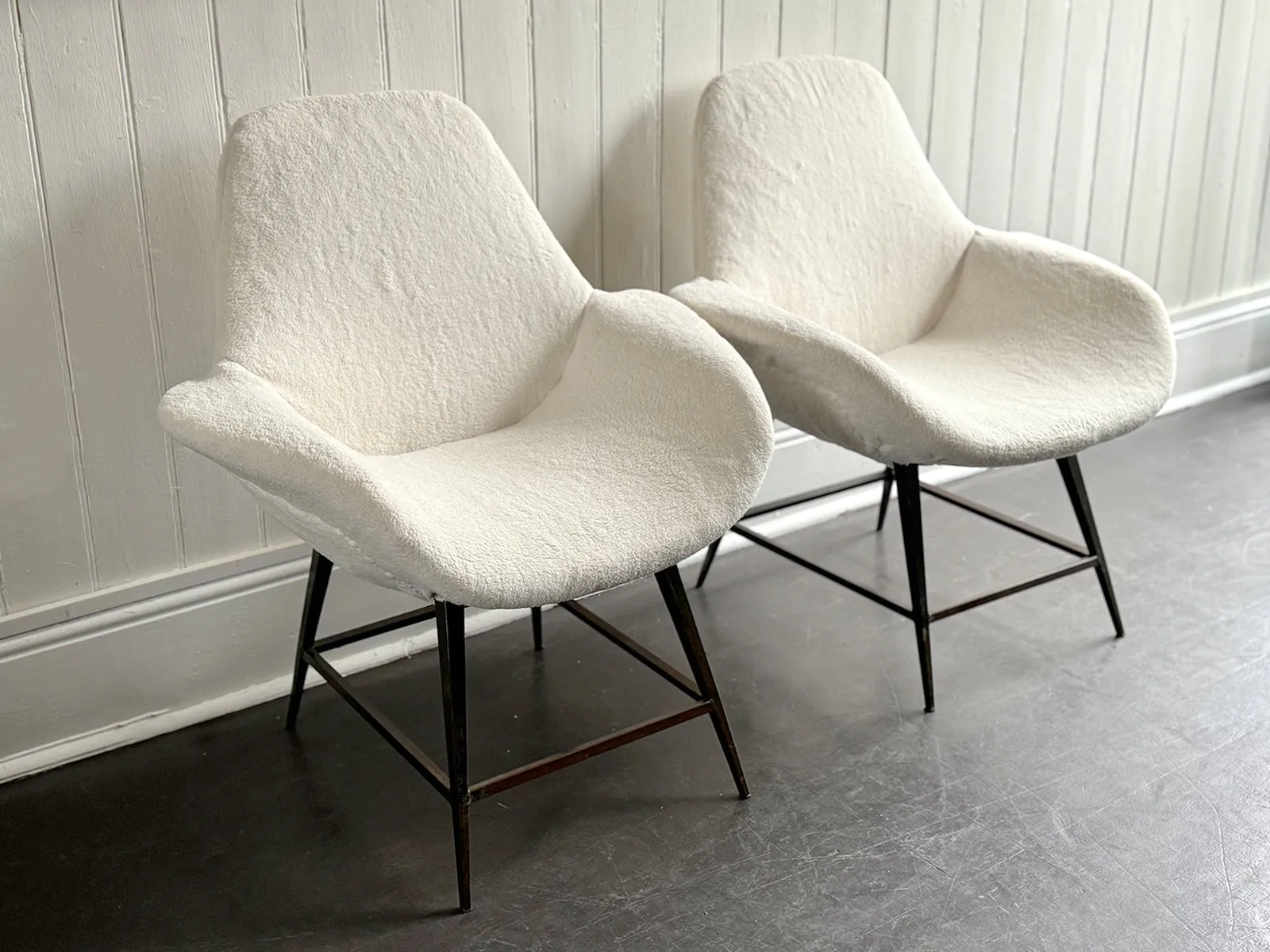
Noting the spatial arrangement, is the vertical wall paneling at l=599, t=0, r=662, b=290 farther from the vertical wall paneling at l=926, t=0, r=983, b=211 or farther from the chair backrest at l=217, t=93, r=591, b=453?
the vertical wall paneling at l=926, t=0, r=983, b=211

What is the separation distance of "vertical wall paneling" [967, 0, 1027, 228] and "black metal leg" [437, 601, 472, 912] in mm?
1516

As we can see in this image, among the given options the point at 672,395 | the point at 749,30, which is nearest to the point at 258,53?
the point at 672,395

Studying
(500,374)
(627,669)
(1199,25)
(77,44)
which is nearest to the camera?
(77,44)

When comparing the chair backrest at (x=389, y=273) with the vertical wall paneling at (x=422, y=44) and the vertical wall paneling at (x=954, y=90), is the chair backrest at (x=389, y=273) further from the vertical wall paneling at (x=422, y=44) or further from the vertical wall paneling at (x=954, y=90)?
the vertical wall paneling at (x=954, y=90)

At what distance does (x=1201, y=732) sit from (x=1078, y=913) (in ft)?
1.50

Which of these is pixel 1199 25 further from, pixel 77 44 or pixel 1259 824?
pixel 77 44

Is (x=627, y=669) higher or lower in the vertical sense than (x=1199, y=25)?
lower

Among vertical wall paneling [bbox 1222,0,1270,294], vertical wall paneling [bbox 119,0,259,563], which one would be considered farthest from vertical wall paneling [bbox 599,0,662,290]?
vertical wall paneling [bbox 1222,0,1270,294]

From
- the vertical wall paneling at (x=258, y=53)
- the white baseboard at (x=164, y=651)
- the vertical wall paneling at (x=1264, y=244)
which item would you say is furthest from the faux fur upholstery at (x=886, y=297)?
the vertical wall paneling at (x=1264, y=244)

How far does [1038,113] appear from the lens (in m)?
2.59

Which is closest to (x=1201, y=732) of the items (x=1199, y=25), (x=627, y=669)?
(x=627, y=669)

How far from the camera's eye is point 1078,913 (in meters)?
1.48

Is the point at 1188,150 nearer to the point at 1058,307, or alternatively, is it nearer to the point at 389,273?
the point at 1058,307

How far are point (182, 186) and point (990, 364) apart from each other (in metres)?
1.15
